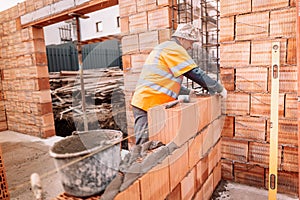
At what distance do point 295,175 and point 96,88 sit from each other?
6.40 m

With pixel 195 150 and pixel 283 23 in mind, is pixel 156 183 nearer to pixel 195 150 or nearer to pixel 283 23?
pixel 195 150

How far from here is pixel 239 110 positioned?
2439mm

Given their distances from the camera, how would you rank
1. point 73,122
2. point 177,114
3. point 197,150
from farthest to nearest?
point 73,122 → point 197,150 → point 177,114

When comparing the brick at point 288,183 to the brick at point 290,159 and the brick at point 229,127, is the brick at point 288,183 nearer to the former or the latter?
the brick at point 290,159

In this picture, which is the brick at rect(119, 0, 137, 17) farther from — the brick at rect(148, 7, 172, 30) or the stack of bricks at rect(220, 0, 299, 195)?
the stack of bricks at rect(220, 0, 299, 195)

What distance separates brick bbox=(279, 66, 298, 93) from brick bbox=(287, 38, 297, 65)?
0.22ft

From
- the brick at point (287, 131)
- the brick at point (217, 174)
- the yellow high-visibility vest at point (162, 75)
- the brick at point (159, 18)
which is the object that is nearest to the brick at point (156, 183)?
the yellow high-visibility vest at point (162, 75)

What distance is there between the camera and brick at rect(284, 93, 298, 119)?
212 cm

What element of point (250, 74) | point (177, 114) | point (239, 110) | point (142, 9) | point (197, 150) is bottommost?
point (197, 150)

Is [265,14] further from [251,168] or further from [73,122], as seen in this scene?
[73,122]

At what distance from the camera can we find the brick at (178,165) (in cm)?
148

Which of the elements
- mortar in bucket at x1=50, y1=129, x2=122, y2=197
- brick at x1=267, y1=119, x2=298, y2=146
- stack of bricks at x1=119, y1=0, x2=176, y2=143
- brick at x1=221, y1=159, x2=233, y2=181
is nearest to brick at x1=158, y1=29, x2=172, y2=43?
stack of bricks at x1=119, y1=0, x2=176, y2=143

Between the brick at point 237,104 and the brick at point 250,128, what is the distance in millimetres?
81

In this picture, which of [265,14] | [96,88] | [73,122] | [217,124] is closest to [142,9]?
[265,14]
